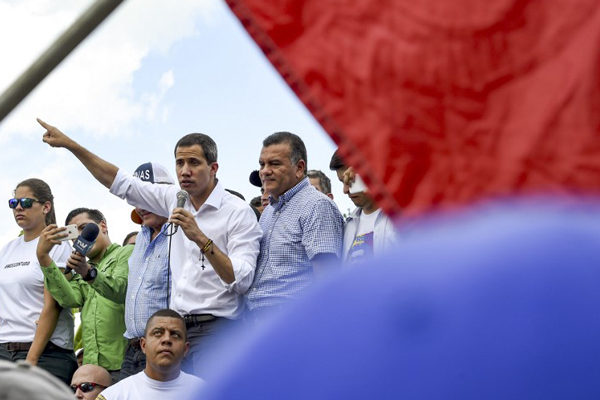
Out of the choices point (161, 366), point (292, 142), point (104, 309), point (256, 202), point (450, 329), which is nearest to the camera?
point (450, 329)

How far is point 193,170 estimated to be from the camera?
13.6ft

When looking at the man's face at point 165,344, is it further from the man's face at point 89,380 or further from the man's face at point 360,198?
the man's face at point 360,198

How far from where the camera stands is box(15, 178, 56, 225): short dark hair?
508cm

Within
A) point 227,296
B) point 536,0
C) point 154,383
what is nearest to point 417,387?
point 536,0

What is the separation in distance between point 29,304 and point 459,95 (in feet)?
13.1

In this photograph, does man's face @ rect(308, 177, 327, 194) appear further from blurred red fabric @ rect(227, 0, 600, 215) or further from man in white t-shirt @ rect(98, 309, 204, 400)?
blurred red fabric @ rect(227, 0, 600, 215)

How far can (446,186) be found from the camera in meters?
1.51

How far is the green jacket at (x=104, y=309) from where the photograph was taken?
4789 millimetres

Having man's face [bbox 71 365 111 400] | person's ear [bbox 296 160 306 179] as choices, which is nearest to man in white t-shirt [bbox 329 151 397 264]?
person's ear [bbox 296 160 306 179]

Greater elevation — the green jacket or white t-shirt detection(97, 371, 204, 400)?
the green jacket

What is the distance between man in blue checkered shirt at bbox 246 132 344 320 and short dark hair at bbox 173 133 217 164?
0.25m

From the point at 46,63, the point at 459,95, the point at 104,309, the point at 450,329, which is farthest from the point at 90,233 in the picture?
the point at 450,329

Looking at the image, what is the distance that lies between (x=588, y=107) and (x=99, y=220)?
4463 millimetres

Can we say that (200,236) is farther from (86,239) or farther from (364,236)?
(86,239)
